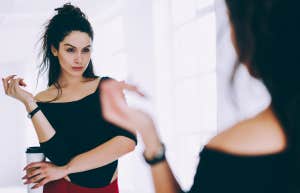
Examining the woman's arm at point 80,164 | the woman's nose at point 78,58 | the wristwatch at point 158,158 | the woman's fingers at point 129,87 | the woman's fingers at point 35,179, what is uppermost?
the woman's nose at point 78,58

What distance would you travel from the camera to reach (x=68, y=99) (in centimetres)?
124

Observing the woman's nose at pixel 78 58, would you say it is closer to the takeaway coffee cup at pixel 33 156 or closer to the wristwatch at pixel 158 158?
the takeaway coffee cup at pixel 33 156

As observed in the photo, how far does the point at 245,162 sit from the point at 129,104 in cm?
51

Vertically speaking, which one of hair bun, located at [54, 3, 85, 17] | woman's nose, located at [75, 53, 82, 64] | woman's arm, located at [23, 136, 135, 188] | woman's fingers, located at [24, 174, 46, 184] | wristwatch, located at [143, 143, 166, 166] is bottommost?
woman's fingers, located at [24, 174, 46, 184]

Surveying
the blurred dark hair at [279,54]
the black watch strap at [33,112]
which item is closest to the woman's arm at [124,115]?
the black watch strap at [33,112]

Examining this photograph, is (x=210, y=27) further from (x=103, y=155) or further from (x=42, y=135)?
(x=42, y=135)

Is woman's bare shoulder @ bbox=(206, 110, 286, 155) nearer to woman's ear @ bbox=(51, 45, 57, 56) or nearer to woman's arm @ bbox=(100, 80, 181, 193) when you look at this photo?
woman's arm @ bbox=(100, 80, 181, 193)

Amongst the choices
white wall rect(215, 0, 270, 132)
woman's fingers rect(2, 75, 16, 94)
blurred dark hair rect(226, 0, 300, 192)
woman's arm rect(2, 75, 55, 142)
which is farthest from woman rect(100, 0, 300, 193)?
woman's fingers rect(2, 75, 16, 94)

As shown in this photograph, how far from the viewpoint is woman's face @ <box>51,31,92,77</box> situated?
1.23m

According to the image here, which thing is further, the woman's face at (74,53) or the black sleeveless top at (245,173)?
the woman's face at (74,53)

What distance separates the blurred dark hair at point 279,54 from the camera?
0.82m

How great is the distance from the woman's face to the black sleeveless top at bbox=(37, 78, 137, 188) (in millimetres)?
107

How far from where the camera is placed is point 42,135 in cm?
123

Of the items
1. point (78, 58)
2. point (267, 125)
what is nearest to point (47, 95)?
point (78, 58)
